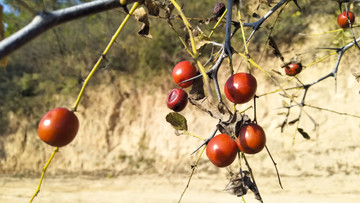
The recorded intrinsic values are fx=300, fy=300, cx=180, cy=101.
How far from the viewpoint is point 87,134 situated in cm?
845

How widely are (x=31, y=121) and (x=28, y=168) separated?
4.86ft

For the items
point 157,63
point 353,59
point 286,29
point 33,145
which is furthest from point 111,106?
point 353,59

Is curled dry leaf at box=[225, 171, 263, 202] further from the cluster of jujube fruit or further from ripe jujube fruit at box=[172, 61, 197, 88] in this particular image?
ripe jujube fruit at box=[172, 61, 197, 88]

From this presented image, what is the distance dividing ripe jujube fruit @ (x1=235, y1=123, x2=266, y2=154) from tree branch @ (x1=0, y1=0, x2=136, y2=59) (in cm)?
44

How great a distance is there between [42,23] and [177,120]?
49 cm

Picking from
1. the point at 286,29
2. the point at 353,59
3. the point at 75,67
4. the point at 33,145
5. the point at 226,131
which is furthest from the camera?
the point at 75,67

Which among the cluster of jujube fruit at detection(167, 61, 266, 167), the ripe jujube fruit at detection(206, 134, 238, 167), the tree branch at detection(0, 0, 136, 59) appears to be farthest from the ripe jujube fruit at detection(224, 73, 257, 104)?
the tree branch at detection(0, 0, 136, 59)

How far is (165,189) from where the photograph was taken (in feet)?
21.6

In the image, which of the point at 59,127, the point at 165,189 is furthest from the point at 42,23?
the point at 165,189

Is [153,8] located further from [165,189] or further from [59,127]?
[165,189]

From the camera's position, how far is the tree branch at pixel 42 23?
0.45 m

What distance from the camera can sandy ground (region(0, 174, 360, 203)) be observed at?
546 centimetres

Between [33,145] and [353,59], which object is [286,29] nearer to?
[353,59]

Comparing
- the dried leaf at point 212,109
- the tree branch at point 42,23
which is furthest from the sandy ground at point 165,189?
the tree branch at point 42,23
